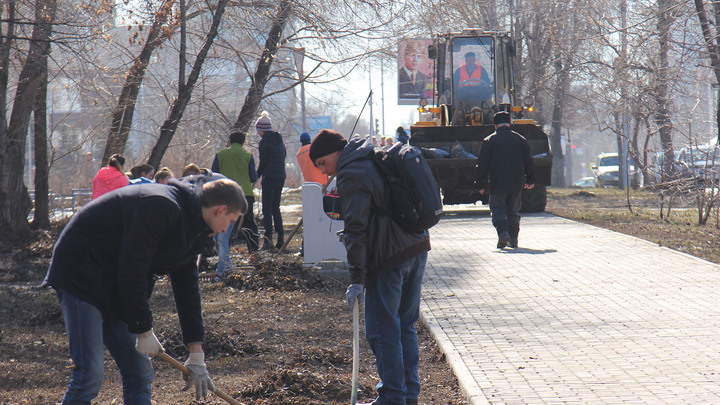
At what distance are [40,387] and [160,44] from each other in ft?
33.2

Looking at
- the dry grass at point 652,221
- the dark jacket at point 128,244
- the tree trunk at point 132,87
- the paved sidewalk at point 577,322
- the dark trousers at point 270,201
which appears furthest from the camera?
the tree trunk at point 132,87

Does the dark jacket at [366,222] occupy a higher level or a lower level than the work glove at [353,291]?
higher

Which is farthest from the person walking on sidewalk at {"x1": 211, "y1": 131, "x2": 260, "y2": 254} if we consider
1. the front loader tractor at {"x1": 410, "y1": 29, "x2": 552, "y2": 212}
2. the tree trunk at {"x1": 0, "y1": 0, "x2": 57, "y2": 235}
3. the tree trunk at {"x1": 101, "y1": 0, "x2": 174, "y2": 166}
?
the front loader tractor at {"x1": 410, "y1": 29, "x2": 552, "y2": 212}

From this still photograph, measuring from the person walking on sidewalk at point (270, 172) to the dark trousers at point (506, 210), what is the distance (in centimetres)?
335

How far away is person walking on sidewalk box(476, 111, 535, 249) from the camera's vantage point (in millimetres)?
11055

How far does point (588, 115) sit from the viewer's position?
33.8 m

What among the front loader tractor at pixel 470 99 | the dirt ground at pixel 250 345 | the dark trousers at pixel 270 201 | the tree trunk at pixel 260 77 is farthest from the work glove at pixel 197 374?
the front loader tractor at pixel 470 99

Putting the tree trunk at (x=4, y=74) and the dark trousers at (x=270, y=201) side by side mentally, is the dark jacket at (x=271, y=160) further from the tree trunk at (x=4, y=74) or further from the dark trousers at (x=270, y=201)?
the tree trunk at (x=4, y=74)

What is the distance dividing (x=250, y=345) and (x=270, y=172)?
6307 millimetres

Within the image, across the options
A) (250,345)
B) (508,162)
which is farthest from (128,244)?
(508,162)

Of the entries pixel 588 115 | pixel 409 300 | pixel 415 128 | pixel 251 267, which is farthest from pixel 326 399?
pixel 588 115

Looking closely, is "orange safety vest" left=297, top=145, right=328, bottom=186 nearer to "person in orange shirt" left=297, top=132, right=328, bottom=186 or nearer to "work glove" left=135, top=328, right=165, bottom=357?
"person in orange shirt" left=297, top=132, right=328, bottom=186

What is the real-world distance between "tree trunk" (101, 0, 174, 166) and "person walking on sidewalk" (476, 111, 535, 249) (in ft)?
19.9

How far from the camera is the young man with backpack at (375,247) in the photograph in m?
4.40
